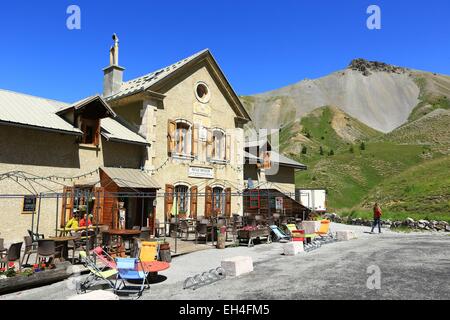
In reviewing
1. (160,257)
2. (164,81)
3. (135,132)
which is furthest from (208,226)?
(164,81)

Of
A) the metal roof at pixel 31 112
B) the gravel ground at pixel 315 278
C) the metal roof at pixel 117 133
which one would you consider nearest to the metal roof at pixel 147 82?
the metal roof at pixel 117 133

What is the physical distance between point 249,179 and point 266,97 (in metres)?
110

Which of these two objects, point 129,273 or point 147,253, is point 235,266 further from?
point 129,273

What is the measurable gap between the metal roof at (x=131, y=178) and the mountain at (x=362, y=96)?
93604mm

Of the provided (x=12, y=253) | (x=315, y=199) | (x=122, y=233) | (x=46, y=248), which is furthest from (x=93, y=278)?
(x=315, y=199)

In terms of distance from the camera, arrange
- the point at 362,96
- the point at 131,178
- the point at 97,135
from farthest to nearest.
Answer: the point at 362,96
the point at 131,178
the point at 97,135

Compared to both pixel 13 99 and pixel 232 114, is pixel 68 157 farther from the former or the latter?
pixel 232 114

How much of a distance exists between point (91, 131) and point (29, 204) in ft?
12.5

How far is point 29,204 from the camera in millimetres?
13117

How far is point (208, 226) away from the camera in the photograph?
50.1 feet

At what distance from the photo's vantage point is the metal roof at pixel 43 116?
42.7 ft

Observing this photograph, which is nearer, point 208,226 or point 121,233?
point 121,233

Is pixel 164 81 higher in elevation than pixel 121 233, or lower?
higher
